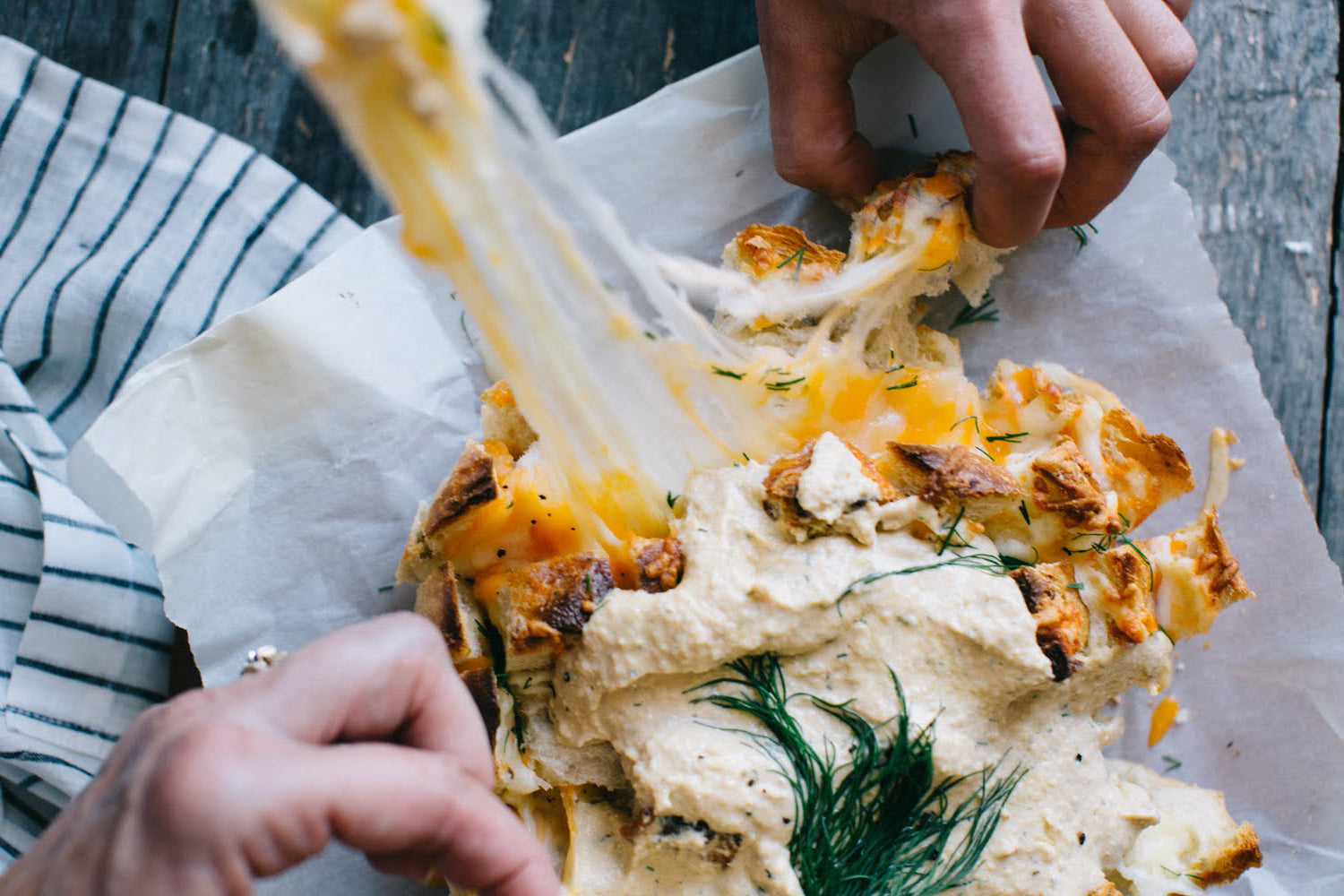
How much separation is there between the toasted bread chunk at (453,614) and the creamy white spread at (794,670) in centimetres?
12

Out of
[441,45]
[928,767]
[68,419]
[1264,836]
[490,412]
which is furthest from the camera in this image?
[68,419]

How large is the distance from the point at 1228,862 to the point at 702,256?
1.21 metres

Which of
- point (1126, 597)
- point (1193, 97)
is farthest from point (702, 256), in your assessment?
point (1193, 97)

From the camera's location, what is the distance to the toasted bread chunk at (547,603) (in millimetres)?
1352

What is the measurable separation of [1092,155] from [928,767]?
923 millimetres

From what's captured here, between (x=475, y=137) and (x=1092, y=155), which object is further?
(x=1092, y=155)

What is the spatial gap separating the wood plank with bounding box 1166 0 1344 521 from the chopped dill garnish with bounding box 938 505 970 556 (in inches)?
35.8

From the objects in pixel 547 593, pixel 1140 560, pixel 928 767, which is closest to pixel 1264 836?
pixel 1140 560

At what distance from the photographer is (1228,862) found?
5.06 feet

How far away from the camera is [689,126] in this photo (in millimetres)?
1810

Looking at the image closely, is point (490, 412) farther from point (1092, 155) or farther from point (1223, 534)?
point (1223, 534)

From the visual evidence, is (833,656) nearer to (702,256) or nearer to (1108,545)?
(1108,545)

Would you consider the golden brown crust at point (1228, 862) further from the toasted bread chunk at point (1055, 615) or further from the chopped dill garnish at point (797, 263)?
the chopped dill garnish at point (797, 263)

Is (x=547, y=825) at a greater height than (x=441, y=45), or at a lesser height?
lesser
